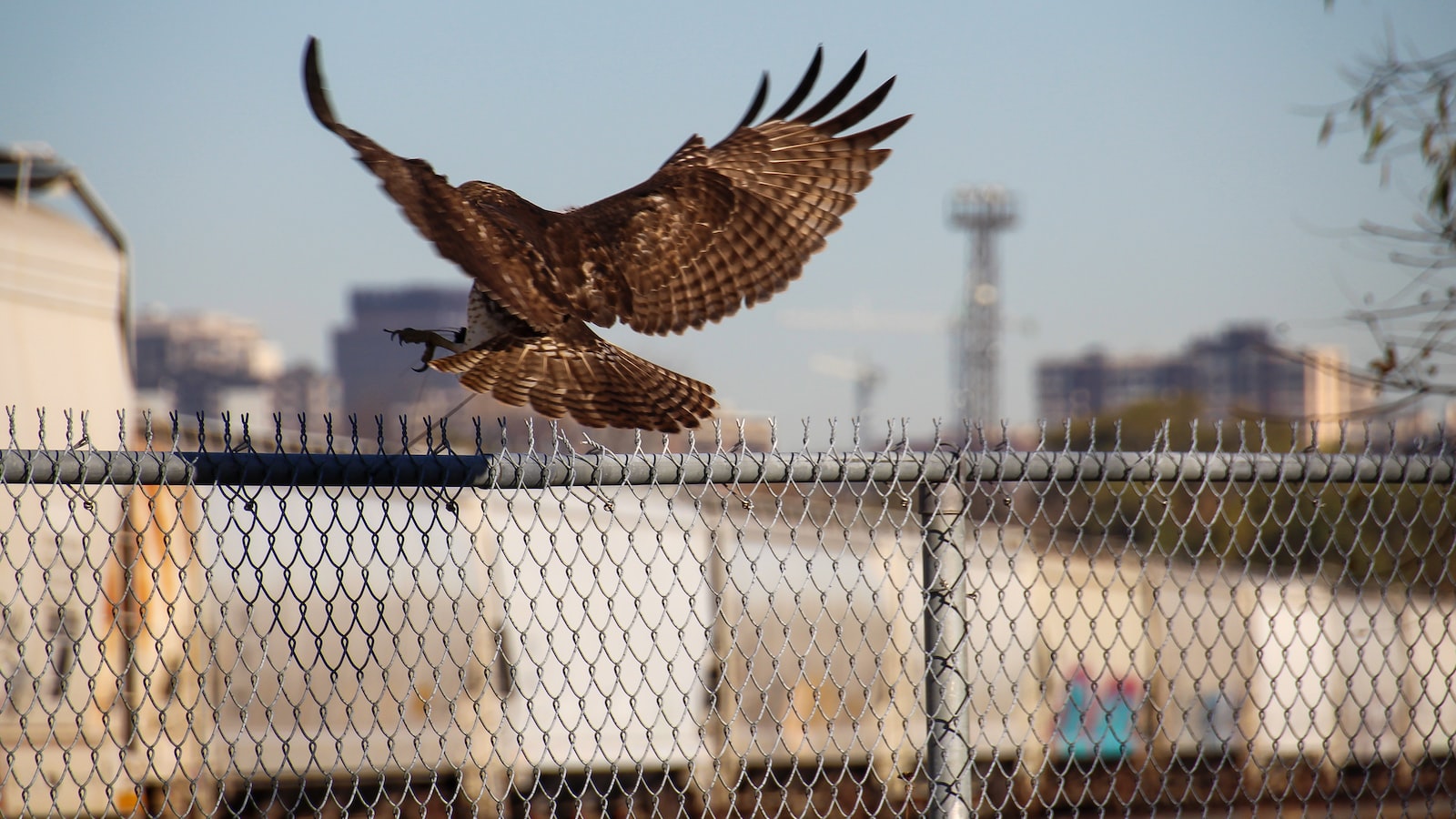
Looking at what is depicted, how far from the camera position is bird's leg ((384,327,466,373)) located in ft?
10.1

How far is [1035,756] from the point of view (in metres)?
9.63

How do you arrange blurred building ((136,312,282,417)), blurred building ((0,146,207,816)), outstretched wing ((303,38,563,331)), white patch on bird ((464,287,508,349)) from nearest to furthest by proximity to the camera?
outstretched wing ((303,38,563,331)), white patch on bird ((464,287,508,349)), blurred building ((0,146,207,816)), blurred building ((136,312,282,417))

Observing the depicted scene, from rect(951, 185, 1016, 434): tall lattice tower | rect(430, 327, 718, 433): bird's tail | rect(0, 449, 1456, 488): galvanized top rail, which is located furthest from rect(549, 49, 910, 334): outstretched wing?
rect(951, 185, 1016, 434): tall lattice tower

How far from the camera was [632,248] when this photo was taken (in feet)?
14.2

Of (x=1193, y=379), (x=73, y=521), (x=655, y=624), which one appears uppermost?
(x=73, y=521)

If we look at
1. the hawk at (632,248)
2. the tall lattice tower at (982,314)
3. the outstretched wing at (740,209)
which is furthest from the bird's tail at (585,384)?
the tall lattice tower at (982,314)

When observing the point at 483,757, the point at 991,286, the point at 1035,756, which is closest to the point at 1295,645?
the point at 1035,756

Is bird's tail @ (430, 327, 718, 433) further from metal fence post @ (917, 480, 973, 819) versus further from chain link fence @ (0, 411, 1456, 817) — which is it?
metal fence post @ (917, 480, 973, 819)

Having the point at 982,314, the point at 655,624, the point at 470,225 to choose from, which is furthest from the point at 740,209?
the point at 982,314

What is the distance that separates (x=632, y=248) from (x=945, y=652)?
2.08m

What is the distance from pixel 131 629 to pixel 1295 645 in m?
8.20

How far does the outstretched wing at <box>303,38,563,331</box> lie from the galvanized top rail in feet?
2.19

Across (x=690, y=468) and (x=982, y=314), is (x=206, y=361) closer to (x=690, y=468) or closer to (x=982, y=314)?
(x=982, y=314)

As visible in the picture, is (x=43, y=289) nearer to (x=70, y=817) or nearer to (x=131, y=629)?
(x=131, y=629)
